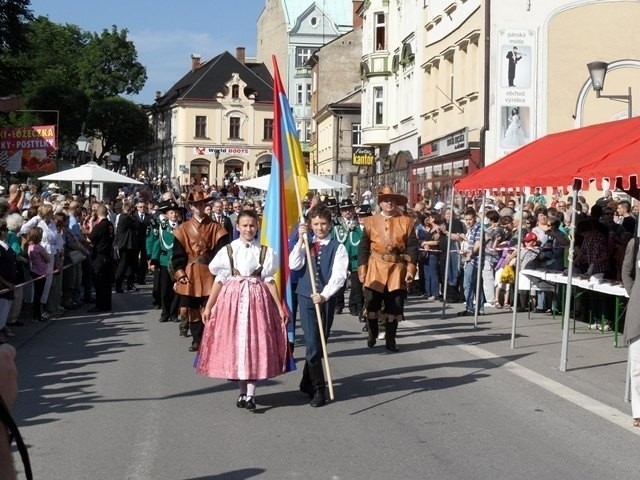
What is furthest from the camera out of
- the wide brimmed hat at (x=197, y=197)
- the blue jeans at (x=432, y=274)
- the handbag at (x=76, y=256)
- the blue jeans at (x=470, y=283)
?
the blue jeans at (x=432, y=274)

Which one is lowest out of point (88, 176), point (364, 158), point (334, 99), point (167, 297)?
point (167, 297)

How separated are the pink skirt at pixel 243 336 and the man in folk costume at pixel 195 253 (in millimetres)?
3454

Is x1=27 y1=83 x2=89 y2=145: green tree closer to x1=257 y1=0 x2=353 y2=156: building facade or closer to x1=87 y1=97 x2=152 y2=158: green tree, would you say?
x1=87 y1=97 x2=152 y2=158: green tree

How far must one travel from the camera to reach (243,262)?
908 centimetres

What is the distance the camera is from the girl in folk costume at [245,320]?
8.88 meters

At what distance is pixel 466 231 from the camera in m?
20.8

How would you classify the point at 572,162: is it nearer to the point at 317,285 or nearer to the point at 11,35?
the point at 317,285

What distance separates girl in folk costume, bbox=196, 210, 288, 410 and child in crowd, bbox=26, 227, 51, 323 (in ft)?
23.3

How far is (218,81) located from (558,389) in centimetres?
9600

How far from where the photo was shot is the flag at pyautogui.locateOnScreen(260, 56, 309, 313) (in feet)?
32.4

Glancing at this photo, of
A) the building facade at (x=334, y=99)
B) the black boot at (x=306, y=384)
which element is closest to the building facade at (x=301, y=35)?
the building facade at (x=334, y=99)

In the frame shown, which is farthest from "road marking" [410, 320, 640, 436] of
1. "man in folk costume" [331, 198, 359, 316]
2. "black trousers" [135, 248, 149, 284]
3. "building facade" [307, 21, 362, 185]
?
"building facade" [307, 21, 362, 185]

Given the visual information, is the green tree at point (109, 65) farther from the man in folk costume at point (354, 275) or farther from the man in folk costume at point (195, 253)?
the man in folk costume at point (195, 253)

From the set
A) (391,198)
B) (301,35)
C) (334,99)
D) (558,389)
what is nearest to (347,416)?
(558,389)
